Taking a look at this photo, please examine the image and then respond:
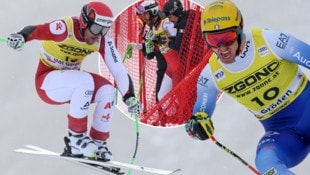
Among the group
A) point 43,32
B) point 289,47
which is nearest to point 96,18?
point 43,32

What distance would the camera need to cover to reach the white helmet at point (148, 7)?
7977 mm

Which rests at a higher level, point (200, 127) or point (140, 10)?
point (140, 10)

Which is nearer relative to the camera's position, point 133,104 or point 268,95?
point 268,95

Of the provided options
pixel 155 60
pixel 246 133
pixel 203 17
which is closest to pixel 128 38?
pixel 155 60

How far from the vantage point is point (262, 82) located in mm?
5781

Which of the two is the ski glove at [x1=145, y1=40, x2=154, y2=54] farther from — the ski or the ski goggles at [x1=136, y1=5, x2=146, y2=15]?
the ski

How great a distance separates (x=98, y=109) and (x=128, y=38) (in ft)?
7.09

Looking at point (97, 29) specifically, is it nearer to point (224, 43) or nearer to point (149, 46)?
point (224, 43)

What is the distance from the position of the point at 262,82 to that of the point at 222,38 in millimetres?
507

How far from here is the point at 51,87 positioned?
21.7ft

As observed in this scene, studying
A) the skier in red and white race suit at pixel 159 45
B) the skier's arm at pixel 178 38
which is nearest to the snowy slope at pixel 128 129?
the skier in red and white race suit at pixel 159 45

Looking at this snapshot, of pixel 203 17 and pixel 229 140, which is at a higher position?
pixel 203 17

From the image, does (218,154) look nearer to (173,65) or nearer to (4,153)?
(173,65)

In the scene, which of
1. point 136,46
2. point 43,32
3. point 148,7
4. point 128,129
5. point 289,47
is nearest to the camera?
point 289,47
